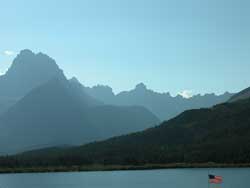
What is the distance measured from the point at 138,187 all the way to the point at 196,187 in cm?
1920

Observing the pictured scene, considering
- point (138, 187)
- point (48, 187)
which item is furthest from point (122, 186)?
point (48, 187)

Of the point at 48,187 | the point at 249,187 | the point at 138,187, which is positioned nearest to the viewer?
the point at 249,187

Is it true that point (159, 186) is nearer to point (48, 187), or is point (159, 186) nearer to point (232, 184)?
point (232, 184)

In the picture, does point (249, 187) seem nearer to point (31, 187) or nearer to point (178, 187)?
point (178, 187)

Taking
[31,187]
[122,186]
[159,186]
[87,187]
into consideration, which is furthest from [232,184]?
[31,187]

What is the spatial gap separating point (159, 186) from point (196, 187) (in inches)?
519

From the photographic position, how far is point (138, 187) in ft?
527

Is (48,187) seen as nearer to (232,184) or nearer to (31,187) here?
(31,187)

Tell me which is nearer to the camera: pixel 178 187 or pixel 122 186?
pixel 178 187

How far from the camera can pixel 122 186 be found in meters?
169

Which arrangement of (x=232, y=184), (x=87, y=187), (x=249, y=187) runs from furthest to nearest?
(x=87, y=187) → (x=232, y=184) → (x=249, y=187)

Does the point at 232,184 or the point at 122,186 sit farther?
the point at 122,186

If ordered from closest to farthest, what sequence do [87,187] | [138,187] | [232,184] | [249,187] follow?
[249,187] → [232,184] → [138,187] → [87,187]

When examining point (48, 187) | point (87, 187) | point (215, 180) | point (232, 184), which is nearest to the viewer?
point (215, 180)
